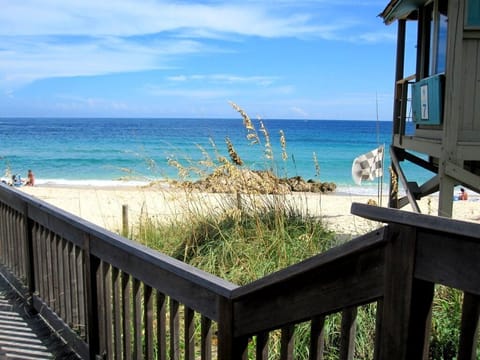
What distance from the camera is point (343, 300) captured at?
4.30 feet

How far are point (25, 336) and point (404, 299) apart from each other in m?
3.07

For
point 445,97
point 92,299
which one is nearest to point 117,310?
point 92,299

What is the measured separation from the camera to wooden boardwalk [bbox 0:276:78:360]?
314 centimetres

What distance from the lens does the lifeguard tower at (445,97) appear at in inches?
201

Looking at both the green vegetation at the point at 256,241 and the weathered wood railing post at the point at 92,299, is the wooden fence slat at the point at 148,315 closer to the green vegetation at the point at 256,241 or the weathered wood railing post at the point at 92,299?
the weathered wood railing post at the point at 92,299

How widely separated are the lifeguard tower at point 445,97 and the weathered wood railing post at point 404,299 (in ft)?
12.6

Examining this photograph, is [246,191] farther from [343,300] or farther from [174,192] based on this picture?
[343,300]

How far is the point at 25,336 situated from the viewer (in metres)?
3.41

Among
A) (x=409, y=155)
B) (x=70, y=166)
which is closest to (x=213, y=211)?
(x=409, y=155)

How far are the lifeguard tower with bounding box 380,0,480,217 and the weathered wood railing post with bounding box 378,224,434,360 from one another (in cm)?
385

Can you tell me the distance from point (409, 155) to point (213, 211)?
522 centimetres

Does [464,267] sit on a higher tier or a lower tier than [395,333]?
higher

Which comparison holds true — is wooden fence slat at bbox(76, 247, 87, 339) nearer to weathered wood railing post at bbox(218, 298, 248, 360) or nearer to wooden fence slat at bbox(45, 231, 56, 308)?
wooden fence slat at bbox(45, 231, 56, 308)

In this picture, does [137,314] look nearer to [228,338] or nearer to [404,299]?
[228,338]
